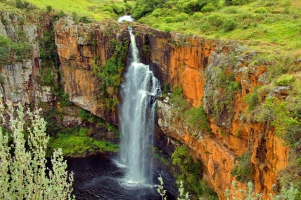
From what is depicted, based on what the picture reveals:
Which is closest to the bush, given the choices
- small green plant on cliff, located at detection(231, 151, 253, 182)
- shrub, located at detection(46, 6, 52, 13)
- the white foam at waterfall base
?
small green plant on cliff, located at detection(231, 151, 253, 182)

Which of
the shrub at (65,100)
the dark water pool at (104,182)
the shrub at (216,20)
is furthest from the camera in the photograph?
the shrub at (65,100)

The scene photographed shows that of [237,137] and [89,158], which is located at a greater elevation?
[237,137]

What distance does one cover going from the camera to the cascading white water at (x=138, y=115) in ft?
78.4

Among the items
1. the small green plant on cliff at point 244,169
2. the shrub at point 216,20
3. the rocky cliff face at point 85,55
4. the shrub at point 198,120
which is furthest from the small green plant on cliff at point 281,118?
the rocky cliff face at point 85,55

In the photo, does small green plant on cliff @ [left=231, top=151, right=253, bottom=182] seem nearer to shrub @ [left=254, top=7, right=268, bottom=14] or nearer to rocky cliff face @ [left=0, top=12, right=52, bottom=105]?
shrub @ [left=254, top=7, right=268, bottom=14]

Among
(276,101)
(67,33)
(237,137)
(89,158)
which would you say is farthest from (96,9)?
(276,101)

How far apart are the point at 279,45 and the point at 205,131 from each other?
20.2 ft

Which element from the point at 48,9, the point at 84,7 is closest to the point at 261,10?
the point at 48,9

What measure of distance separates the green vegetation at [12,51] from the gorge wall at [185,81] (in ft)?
1.47

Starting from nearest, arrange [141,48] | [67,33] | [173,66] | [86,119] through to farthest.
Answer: [173,66]
[141,48]
[67,33]
[86,119]

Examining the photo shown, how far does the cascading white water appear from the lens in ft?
78.4

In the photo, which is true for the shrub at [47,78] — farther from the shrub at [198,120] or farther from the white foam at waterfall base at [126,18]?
the shrub at [198,120]

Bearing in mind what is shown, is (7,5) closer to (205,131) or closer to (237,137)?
(205,131)

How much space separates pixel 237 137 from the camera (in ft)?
45.8
